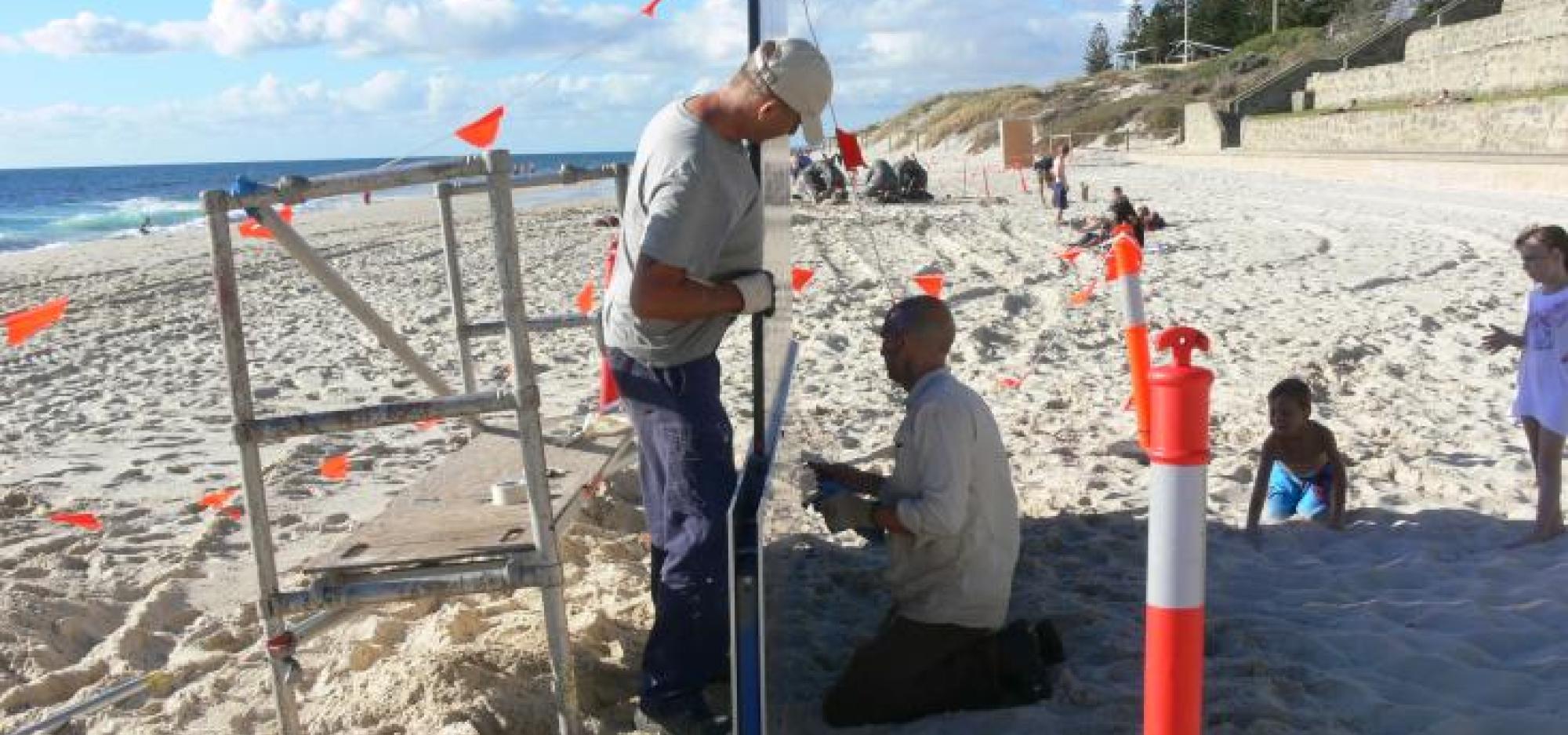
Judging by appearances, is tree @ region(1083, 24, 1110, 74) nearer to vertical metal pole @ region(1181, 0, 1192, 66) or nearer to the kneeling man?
vertical metal pole @ region(1181, 0, 1192, 66)

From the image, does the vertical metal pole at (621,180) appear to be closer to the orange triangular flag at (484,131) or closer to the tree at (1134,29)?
the orange triangular flag at (484,131)

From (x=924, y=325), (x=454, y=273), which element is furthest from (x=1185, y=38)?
(x=924, y=325)

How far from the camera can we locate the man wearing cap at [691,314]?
2643 millimetres

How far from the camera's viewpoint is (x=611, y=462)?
402 cm

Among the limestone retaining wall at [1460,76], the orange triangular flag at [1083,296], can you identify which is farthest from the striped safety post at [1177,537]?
the limestone retaining wall at [1460,76]

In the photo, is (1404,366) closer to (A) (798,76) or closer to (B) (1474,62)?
(A) (798,76)

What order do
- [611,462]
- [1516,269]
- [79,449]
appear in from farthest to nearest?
1. [1516,269]
2. [79,449]
3. [611,462]

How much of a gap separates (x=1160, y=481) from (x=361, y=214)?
111 ft

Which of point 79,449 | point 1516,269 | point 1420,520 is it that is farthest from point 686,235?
point 1516,269

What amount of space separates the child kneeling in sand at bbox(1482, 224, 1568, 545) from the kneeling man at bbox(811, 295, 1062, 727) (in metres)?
2.09

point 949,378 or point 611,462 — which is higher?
point 949,378

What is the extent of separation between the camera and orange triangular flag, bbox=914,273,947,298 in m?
11.0

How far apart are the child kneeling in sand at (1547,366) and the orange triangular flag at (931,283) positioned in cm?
657

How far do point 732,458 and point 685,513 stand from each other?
174mm
